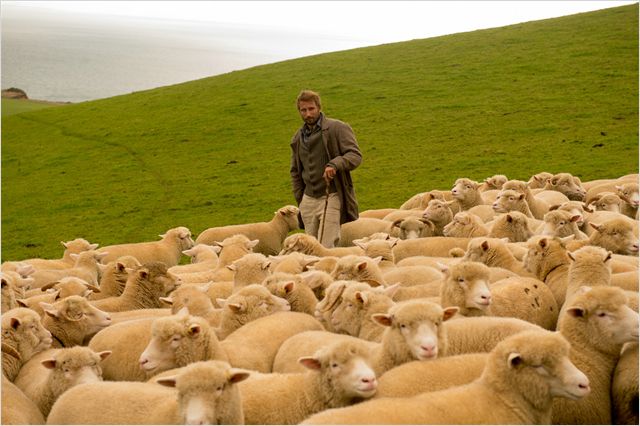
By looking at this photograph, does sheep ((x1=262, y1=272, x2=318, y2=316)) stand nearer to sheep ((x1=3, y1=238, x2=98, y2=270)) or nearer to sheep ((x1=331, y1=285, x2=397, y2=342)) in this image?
sheep ((x1=331, y1=285, x2=397, y2=342))

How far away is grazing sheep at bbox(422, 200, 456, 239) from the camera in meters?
11.5

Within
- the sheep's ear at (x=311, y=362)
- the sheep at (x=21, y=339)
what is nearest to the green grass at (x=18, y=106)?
the sheep at (x=21, y=339)

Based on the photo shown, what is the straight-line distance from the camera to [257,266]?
7.48 meters

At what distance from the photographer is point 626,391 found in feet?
15.4

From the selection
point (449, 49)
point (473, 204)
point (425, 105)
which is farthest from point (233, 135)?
point (473, 204)

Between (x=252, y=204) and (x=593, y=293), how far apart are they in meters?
15.5

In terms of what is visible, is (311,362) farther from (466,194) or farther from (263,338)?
(466,194)

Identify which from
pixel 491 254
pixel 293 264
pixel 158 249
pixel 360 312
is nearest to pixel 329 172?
pixel 293 264

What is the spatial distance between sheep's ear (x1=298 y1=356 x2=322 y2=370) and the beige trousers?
17.1 feet

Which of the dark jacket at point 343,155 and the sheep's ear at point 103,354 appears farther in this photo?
the dark jacket at point 343,155

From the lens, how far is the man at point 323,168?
9.36m

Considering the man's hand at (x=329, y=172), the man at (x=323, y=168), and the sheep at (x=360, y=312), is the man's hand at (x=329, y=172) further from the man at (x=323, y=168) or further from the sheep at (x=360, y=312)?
the sheep at (x=360, y=312)

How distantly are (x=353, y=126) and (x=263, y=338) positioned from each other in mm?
22326

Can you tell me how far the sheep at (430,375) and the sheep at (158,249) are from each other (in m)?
7.99
